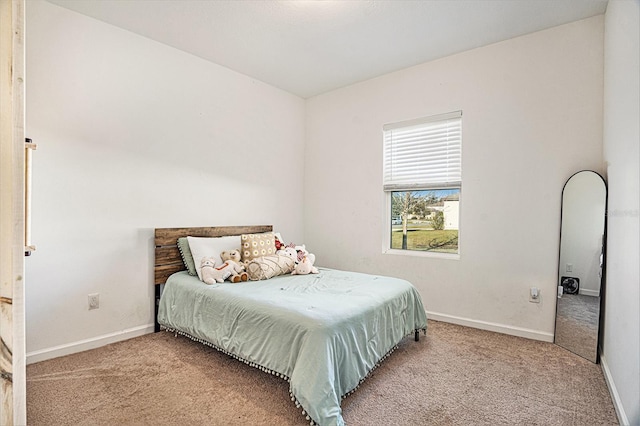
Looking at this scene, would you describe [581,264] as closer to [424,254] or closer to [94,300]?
[424,254]

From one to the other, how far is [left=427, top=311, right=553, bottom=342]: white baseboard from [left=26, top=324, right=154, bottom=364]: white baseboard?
110 inches

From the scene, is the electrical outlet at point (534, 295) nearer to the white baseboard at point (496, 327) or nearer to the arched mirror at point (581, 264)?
the arched mirror at point (581, 264)

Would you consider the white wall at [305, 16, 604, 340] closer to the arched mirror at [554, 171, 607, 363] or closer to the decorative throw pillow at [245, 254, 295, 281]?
the arched mirror at [554, 171, 607, 363]

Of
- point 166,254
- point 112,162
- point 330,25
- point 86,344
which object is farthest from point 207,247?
point 330,25

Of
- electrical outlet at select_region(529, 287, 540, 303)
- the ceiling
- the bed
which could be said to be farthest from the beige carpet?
the ceiling

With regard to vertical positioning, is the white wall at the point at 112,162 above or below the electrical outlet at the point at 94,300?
above

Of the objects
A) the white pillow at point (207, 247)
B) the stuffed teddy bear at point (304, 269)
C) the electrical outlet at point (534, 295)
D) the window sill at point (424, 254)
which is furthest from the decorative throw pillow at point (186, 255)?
the electrical outlet at point (534, 295)

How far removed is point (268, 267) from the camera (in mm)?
2904

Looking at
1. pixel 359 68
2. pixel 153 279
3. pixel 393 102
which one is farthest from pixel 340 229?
pixel 153 279

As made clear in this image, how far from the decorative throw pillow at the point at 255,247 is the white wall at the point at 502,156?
1210 mm

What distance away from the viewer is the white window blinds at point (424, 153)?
332 centimetres

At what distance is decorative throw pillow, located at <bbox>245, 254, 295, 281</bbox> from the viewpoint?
9.37ft

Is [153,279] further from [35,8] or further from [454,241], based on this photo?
[454,241]

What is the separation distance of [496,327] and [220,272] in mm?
2554
